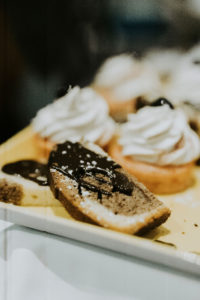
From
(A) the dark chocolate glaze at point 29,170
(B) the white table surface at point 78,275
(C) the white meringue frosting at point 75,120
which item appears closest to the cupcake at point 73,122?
(C) the white meringue frosting at point 75,120

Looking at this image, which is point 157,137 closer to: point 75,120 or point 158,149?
point 158,149

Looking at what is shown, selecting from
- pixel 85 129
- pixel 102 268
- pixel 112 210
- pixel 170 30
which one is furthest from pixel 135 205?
pixel 170 30

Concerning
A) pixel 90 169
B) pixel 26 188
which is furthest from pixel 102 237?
pixel 26 188

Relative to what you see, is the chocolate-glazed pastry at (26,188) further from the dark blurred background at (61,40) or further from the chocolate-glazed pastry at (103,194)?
the dark blurred background at (61,40)

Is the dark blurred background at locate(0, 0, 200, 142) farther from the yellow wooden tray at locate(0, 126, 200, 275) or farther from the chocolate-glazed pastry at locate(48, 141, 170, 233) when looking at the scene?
the yellow wooden tray at locate(0, 126, 200, 275)

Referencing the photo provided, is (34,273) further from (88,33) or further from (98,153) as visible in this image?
(88,33)

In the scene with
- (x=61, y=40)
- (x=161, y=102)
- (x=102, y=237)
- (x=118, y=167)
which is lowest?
(x=102, y=237)
